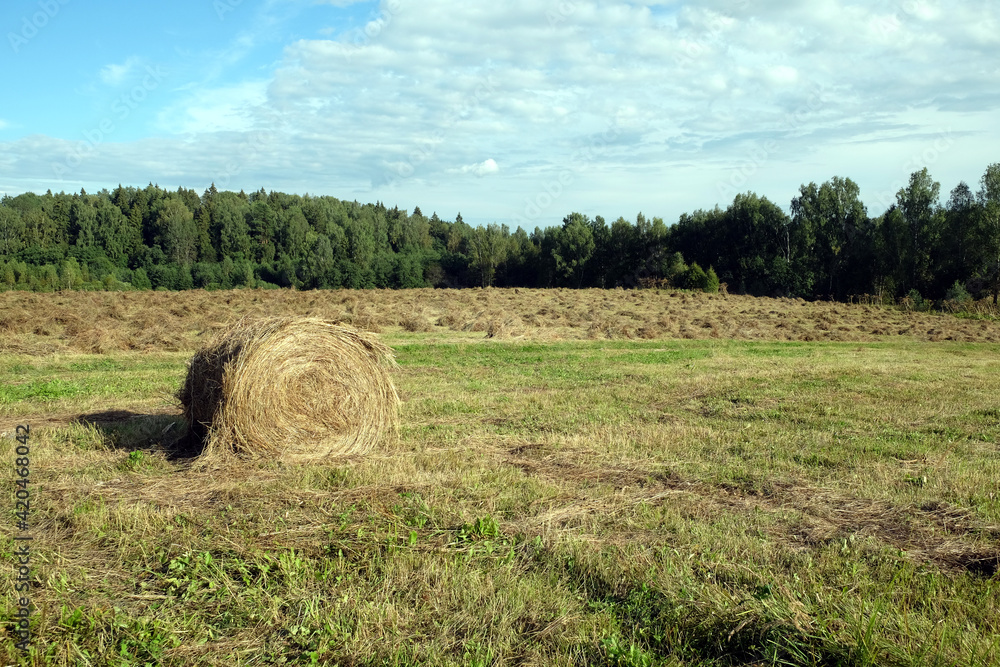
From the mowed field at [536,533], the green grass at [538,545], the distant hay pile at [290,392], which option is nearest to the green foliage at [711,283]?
the mowed field at [536,533]

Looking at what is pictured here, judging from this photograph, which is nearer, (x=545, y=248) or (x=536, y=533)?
(x=536, y=533)

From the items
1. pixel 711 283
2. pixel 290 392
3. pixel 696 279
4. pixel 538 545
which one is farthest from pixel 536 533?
pixel 696 279

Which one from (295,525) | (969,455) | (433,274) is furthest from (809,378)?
(433,274)

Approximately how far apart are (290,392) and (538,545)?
13.8ft

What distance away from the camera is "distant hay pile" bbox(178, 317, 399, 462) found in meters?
7.69

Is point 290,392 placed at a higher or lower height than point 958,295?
lower

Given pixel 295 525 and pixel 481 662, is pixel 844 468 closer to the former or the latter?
pixel 481 662

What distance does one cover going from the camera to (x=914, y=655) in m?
3.55

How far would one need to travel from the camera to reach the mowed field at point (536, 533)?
12.9 ft

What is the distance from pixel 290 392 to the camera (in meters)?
8.10

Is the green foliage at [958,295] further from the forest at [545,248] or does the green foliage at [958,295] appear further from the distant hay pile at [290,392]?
the distant hay pile at [290,392]

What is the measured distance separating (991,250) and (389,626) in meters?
59.9

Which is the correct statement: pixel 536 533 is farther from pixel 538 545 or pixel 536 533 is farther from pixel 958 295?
pixel 958 295

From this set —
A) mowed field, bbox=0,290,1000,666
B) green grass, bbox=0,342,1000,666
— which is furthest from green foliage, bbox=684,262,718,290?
green grass, bbox=0,342,1000,666
